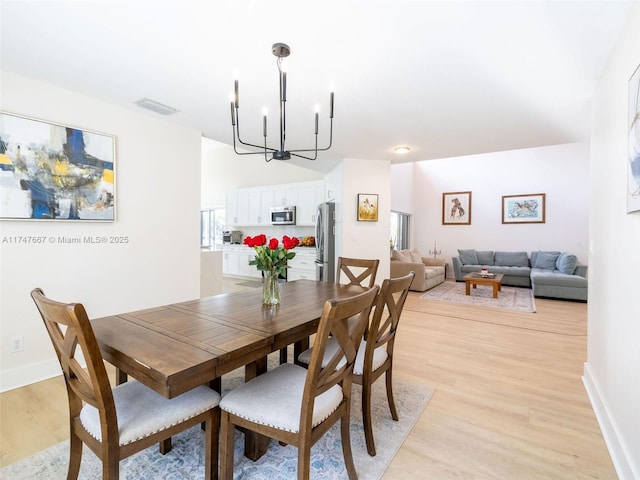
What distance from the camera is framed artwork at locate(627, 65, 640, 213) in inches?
55.4

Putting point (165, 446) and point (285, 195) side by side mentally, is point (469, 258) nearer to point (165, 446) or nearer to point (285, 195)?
point (285, 195)

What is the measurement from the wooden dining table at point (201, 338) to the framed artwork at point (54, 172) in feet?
4.62

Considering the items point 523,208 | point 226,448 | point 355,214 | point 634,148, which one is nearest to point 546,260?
point 523,208

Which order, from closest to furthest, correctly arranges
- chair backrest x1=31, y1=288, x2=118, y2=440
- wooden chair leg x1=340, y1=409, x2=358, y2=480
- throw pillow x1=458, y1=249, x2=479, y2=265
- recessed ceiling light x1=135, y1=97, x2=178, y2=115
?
chair backrest x1=31, y1=288, x2=118, y2=440 → wooden chair leg x1=340, y1=409, x2=358, y2=480 → recessed ceiling light x1=135, y1=97, x2=178, y2=115 → throw pillow x1=458, y1=249, x2=479, y2=265

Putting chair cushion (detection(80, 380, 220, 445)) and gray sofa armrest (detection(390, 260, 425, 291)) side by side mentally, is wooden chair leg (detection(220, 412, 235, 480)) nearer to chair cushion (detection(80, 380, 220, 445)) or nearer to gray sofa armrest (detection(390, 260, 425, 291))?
chair cushion (detection(80, 380, 220, 445))

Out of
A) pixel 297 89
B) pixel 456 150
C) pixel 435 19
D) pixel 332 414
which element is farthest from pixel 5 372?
pixel 456 150

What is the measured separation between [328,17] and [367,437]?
2.27m

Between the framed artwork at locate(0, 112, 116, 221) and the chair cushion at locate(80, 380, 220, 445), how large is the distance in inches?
71.8

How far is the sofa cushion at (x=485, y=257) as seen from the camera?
7676 mm

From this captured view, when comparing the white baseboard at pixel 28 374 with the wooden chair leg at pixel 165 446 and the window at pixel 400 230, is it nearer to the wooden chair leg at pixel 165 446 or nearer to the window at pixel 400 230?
the wooden chair leg at pixel 165 446

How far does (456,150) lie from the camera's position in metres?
4.20

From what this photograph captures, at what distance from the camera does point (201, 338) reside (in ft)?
4.62

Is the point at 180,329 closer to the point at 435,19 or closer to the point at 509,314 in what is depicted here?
the point at 435,19

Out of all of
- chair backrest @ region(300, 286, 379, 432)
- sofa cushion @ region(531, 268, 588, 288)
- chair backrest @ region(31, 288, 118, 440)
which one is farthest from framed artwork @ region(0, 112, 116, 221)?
sofa cushion @ region(531, 268, 588, 288)
